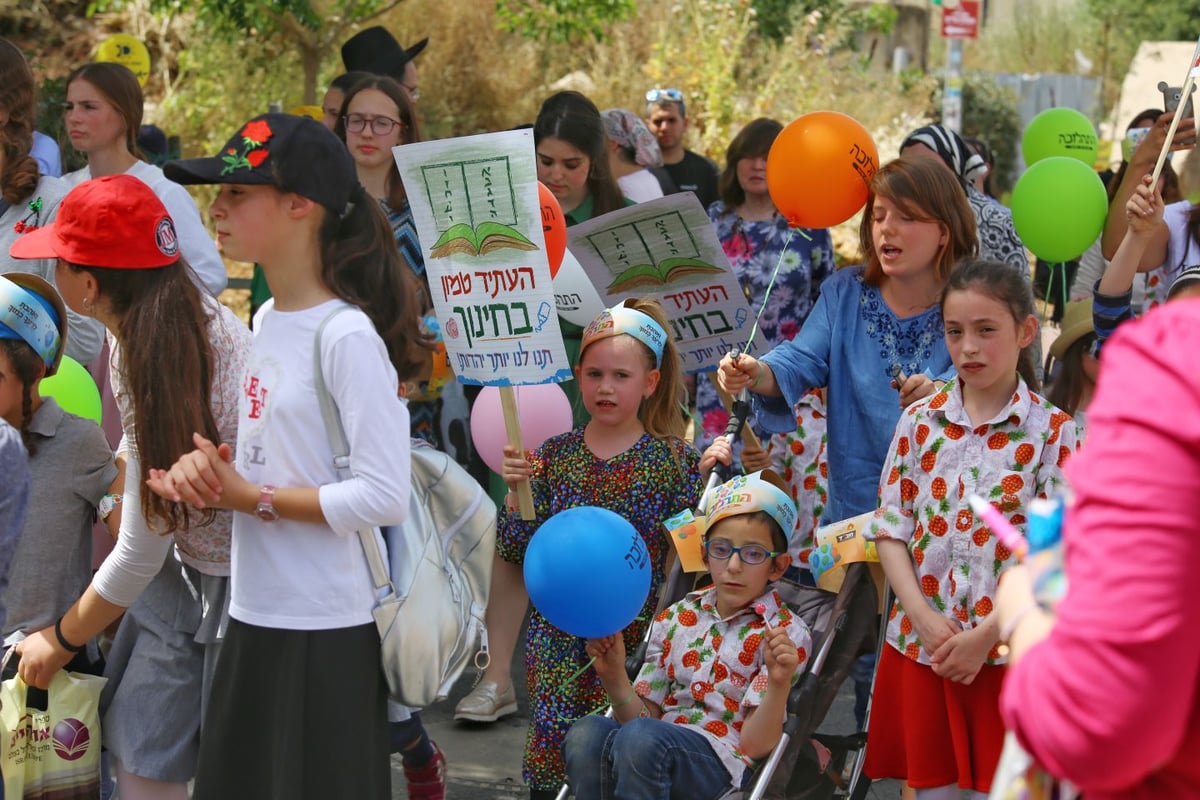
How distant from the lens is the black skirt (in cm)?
321

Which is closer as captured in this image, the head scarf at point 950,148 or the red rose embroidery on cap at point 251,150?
the red rose embroidery on cap at point 251,150

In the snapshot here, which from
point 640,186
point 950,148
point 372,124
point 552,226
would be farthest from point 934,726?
point 640,186

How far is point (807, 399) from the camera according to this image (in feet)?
18.4

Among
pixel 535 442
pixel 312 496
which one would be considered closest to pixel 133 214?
pixel 312 496

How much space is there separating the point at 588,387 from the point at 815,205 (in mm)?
994

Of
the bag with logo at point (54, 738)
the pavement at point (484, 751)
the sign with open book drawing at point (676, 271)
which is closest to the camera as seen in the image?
the bag with logo at point (54, 738)

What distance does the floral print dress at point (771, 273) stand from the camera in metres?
6.04

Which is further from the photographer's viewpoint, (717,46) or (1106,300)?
(717,46)

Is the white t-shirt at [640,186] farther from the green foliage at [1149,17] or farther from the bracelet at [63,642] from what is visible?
the green foliage at [1149,17]

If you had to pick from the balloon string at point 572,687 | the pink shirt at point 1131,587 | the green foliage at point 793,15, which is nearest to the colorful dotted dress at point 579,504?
the balloon string at point 572,687

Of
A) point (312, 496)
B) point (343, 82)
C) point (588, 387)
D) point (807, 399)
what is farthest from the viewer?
point (343, 82)

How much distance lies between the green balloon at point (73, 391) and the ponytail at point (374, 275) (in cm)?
133

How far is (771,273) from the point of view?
6.20 meters

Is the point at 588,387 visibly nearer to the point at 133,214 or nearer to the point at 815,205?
the point at 815,205
